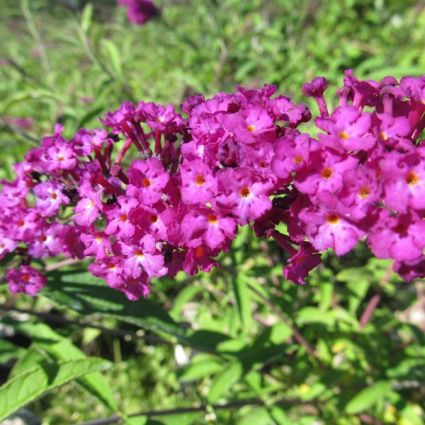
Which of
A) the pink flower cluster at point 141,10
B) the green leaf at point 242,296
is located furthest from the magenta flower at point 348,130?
the pink flower cluster at point 141,10

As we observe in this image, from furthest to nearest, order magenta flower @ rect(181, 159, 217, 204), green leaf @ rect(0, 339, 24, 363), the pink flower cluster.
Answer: the pink flower cluster → green leaf @ rect(0, 339, 24, 363) → magenta flower @ rect(181, 159, 217, 204)

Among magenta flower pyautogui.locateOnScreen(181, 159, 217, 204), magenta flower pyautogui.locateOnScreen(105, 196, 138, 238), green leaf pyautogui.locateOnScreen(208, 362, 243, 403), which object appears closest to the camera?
magenta flower pyautogui.locateOnScreen(181, 159, 217, 204)

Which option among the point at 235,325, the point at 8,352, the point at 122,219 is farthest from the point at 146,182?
the point at 8,352

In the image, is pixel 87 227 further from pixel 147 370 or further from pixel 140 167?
pixel 147 370

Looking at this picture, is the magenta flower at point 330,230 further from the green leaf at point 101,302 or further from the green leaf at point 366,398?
the green leaf at point 366,398

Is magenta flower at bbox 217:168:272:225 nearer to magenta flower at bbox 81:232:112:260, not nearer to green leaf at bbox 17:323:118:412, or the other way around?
magenta flower at bbox 81:232:112:260

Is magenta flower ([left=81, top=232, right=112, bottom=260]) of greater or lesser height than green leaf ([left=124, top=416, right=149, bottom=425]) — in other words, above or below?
above

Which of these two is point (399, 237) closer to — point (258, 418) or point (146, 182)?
point (146, 182)

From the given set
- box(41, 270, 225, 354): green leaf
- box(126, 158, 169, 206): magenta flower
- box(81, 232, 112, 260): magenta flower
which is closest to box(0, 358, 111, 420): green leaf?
box(41, 270, 225, 354): green leaf
